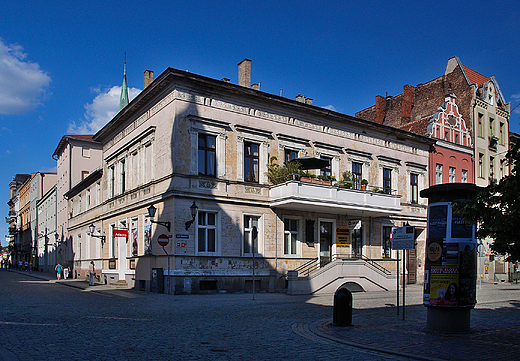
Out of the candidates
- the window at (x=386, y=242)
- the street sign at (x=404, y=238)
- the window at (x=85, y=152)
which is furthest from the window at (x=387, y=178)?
the window at (x=85, y=152)

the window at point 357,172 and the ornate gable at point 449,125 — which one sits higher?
the ornate gable at point 449,125

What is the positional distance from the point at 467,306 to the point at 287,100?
60.1 ft

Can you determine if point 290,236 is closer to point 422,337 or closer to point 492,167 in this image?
point 422,337

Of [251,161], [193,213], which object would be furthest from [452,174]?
[193,213]

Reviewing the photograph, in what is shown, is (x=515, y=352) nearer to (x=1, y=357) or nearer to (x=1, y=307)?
(x=1, y=357)

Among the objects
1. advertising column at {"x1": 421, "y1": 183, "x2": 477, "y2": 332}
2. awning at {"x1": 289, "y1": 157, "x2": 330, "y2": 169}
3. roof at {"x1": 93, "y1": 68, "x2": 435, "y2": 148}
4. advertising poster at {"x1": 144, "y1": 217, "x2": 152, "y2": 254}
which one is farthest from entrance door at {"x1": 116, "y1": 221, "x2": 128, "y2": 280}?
advertising column at {"x1": 421, "y1": 183, "x2": 477, "y2": 332}

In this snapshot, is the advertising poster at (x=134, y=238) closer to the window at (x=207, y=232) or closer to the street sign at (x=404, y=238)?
the window at (x=207, y=232)

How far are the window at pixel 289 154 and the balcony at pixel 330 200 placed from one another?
250 cm

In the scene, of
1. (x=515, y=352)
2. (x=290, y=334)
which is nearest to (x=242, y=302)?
(x=290, y=334)

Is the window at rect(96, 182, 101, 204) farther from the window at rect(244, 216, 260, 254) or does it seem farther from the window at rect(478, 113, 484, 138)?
the window at rect(478, 113, 484, 138)

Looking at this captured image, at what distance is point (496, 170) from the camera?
134 ft

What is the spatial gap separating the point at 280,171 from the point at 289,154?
209 cm

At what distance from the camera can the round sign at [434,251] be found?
10.7 m

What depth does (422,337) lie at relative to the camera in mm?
9938
